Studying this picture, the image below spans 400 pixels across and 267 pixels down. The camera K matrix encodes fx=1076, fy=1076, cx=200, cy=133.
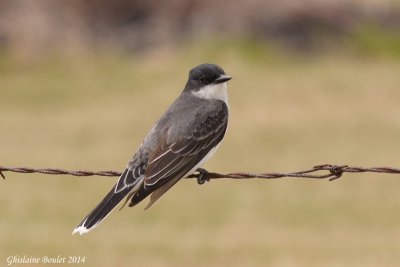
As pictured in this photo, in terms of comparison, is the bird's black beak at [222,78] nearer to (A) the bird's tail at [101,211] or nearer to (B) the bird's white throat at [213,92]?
(B) the bird's white throat at [213,92]

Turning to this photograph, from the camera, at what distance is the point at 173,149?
7.96 meters

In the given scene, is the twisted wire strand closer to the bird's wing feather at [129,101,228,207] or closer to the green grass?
the bird's wing feather at [129,101,228,207]

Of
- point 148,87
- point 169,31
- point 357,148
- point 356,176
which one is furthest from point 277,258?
point 169,31

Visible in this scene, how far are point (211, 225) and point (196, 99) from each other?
29.0ft

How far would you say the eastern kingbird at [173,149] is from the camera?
300 inches

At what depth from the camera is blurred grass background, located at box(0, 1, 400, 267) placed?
15.9m

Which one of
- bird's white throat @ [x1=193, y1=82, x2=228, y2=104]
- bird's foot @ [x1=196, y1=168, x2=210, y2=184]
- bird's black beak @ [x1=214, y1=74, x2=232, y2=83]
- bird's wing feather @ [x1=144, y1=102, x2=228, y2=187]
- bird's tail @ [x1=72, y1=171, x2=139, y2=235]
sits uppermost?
bird's black beak @ [x1=214, y1=74, x2=232, y2=83]

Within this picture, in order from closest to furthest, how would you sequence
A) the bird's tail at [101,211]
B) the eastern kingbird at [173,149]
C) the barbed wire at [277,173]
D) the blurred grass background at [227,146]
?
the barbed wire at [277,173] → the bird's tail at [101,211] → the eastern kingbird at [173,149] → the blurred grass background at [227,146]

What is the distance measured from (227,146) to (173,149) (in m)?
16.0

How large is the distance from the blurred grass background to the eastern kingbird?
21.3ft

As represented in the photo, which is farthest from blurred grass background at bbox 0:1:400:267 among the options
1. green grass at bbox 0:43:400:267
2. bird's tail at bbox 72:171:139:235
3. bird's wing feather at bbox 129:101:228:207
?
bird's tail at bbox 72:171:139:235

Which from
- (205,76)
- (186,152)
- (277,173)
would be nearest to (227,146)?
(205,76)

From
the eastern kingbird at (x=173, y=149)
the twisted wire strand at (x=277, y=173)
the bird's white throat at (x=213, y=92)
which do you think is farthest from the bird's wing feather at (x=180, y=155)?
the bird's white throat at (x=213, y=92)

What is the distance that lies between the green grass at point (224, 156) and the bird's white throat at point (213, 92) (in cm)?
627
